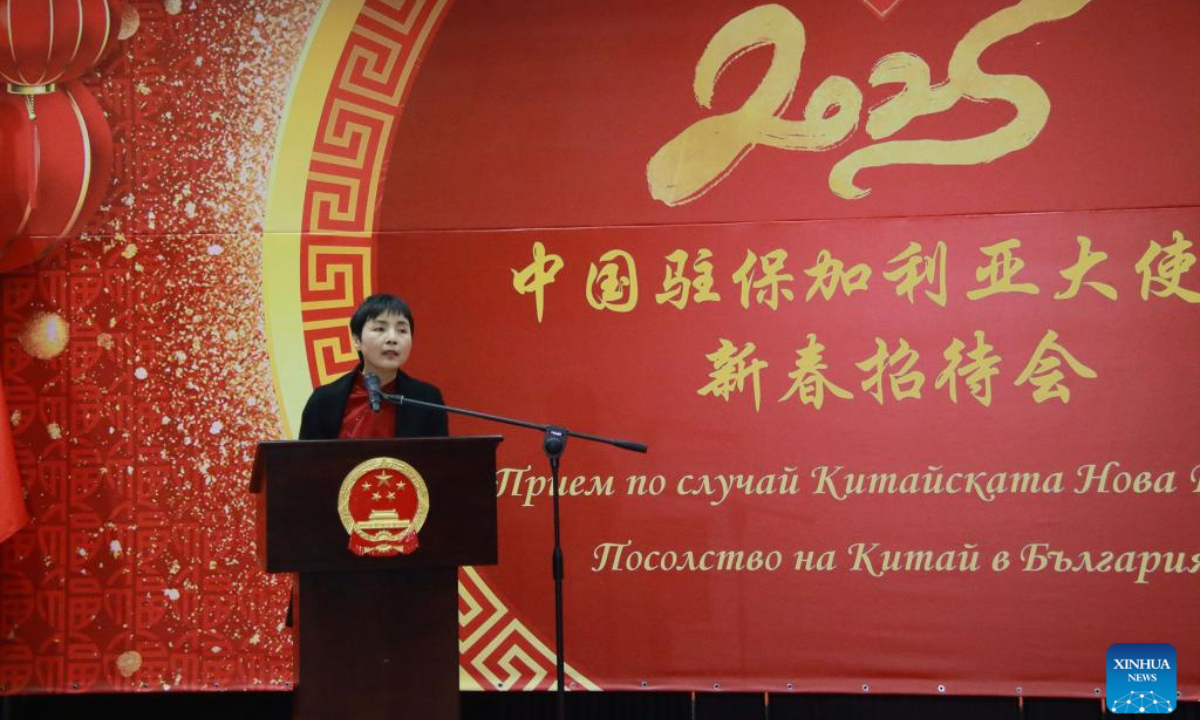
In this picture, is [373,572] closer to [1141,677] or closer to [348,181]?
[348,181]

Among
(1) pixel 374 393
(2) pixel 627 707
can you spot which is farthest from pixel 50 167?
(2) pixel 627 707

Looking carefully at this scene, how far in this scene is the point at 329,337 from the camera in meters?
3.26

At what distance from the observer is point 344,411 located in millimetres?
2525

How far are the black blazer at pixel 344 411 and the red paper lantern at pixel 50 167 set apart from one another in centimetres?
124

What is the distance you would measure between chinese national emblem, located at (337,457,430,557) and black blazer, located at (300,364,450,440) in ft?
0.93

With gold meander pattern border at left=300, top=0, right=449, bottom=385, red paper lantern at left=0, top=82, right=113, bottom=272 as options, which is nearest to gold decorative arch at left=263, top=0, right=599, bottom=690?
gold meander pattern border at left=300, top=0, right=449, bottom=385

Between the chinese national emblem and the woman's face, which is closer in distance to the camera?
the chinese national emblem

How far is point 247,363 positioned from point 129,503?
0.52m

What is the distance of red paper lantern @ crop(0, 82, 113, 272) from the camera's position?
3266mm

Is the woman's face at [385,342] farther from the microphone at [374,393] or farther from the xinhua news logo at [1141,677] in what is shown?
the xinhua news logo at [1141,677]

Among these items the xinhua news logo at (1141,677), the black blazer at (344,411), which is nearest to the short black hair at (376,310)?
the black blazer at (344,411)

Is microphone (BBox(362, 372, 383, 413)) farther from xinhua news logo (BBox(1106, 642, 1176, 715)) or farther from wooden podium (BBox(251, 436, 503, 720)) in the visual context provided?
xinhua news logo (BBox(1106, 642, 1176, 715))

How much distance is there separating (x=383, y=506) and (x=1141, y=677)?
2.16 meters

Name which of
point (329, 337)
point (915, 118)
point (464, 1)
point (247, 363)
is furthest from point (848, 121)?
point (247, 363)
